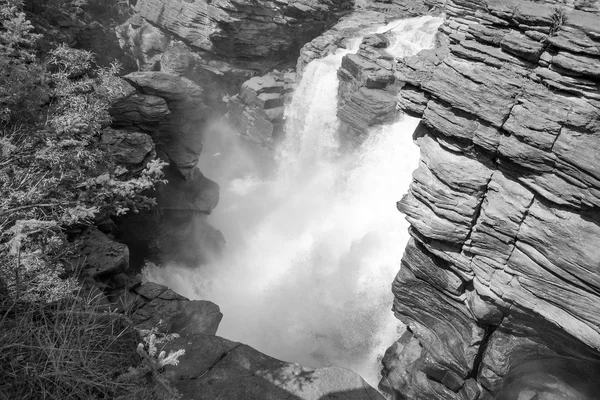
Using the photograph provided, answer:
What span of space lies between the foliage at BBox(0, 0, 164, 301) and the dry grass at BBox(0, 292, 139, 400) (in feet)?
1.41

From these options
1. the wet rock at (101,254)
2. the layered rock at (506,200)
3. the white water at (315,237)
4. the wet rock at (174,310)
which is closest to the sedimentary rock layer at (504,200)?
the layered rock at (506,200)

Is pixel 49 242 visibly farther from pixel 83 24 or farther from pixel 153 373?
pixel 83 24

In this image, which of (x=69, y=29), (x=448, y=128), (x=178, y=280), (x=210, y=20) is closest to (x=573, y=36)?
(x=448, y=128)

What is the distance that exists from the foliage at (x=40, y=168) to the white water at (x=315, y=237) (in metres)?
10.2

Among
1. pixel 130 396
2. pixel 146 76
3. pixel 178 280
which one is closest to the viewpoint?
pixel 130 396

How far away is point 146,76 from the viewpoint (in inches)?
711

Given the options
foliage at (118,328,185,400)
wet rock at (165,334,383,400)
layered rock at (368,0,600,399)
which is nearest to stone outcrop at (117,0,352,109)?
layered rock at (368,0,600,399)

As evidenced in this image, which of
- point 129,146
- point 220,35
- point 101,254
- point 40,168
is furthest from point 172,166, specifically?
point 220,35

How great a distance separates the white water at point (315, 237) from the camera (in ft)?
56.7

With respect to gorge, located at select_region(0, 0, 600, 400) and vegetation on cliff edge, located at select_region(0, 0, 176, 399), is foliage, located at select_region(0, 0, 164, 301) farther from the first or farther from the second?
gorge, located at select_region(0, 0, 600, 400)

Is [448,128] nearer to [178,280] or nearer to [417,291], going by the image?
[417,291]

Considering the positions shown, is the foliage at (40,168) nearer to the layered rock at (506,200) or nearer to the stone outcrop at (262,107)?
the layered rock at (506,200)

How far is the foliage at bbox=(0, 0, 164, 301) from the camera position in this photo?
7.26 meters

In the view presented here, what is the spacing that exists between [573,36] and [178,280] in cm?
1774
